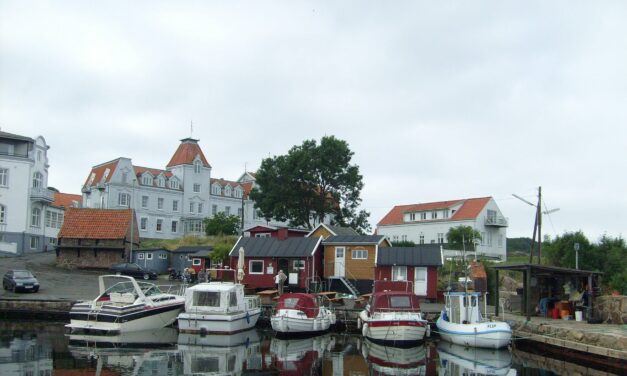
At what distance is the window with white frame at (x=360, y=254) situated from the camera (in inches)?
1759

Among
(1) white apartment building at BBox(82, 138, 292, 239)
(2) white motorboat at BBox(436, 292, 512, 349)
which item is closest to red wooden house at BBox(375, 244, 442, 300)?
(2) white motorboat at BBox(436, 292, 512, 349)

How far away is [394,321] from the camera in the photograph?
2938cm

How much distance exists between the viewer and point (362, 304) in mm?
37781

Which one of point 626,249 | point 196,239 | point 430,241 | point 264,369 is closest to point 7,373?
point 264,369

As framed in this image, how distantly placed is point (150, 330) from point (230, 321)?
14.9 ft

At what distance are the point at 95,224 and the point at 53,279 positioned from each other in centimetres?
1188

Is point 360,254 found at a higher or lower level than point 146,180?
lower

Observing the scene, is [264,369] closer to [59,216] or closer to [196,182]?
[59,216]

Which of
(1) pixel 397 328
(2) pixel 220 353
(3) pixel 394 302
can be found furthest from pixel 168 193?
(1) pixel 397 328

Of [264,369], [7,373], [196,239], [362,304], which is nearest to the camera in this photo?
[7,373]

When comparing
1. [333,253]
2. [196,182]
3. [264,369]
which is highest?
[196,182]

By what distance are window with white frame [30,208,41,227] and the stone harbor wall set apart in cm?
5325

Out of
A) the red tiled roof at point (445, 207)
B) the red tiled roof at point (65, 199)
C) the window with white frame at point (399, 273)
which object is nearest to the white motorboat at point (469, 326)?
the window with white frame at point (399, 273)

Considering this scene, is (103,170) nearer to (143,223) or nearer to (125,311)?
(143,223)
